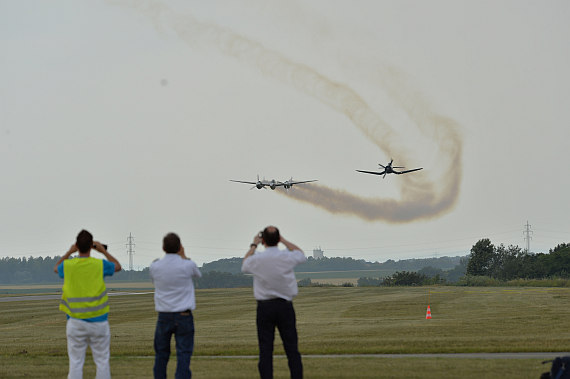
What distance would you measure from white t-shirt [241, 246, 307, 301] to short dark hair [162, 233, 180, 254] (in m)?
1.16

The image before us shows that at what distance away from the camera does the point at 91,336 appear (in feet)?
37.3

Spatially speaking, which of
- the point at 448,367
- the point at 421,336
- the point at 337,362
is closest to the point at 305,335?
the point at 421,336

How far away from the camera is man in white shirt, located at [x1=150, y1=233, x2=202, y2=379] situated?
1145cm

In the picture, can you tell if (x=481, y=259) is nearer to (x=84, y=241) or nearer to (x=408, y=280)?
(x=408, y=280)

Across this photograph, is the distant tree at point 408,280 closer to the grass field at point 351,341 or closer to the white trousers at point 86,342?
the grass field at point 351,341

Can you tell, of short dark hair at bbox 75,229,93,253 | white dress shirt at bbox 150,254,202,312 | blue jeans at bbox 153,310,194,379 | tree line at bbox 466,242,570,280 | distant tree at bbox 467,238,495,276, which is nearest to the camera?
short dark hair at bbox 75,229,93,253

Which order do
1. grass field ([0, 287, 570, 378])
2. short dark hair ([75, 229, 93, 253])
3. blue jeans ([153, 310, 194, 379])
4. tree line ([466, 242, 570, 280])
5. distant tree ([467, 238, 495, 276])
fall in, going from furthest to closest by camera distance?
distant tree ([467, 238, 495, 276])
tree line ([466, 242, 570, 280])
grass field ([0, 287, 570, 378])
blue jeans ([153, 310, 194, 379])
short dark hair ([75, 229, 93, 253])

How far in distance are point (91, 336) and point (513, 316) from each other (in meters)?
29.6

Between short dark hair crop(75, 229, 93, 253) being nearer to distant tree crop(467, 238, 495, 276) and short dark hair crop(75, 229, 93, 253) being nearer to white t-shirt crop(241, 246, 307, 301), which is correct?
white t-shirt crop(241, 246, 307, 301)

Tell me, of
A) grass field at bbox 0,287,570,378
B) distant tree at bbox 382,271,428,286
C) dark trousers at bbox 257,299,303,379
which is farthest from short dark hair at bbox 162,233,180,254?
distant tree at bbox 382,271,428,286

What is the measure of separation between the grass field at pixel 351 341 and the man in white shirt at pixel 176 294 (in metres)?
3.22

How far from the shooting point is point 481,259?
128625 mm

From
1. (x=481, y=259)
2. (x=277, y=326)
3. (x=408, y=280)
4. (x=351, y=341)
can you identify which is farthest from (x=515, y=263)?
(x=277, y=326)

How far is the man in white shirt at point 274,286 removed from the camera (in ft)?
37.6
